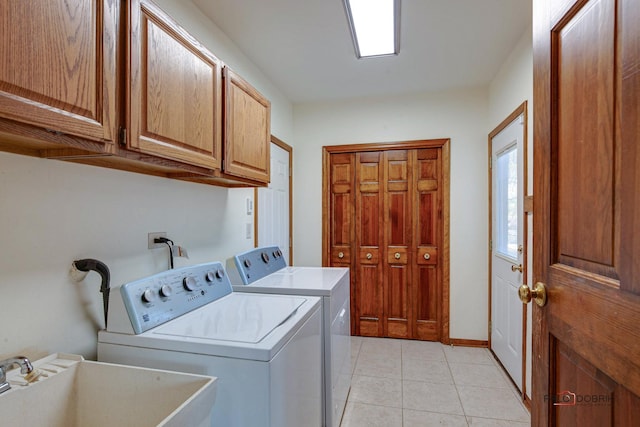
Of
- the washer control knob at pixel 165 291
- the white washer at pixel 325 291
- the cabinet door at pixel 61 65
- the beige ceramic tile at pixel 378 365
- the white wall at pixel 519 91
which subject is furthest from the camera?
the beige ceramic tile at pixel 378 365

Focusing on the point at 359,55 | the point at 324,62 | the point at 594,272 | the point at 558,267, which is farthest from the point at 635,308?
the point at 324,62

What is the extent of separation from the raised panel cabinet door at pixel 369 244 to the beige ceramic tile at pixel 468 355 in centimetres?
67

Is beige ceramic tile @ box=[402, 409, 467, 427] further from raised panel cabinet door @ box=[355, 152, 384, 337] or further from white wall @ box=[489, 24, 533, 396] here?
raised panel cabinet door @ box=[355, 152, 384, 337]

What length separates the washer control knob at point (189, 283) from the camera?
135 centimetres

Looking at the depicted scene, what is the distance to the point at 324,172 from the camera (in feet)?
11.1

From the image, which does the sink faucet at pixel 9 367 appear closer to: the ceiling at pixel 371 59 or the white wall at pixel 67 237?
the white wall at pixel 67 237

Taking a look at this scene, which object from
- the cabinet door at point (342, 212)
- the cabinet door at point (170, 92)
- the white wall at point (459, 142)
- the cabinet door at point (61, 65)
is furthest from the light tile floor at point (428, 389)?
the cabinet door at point (61, 65)

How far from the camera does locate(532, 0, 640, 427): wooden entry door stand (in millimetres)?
677

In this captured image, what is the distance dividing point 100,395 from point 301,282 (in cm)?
106

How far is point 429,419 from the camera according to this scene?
198cm

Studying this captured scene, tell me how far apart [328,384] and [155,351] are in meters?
0.97

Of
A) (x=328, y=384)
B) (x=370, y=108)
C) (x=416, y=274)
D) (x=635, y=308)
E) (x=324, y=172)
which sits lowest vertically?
(x=328, y=384)

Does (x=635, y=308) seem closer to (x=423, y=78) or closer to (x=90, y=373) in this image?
(x=90, y=373)

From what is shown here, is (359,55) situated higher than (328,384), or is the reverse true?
(359,55)
